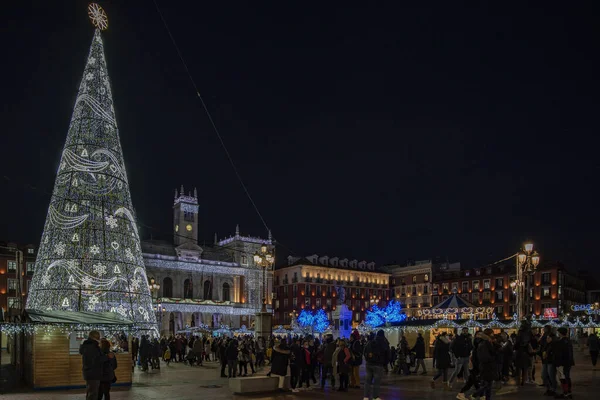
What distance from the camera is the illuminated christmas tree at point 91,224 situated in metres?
24.7

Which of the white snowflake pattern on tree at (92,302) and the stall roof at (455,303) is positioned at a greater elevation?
the white snowflake pattern on tree at (92,302)

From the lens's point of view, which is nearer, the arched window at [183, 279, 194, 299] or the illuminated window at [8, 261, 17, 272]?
the illuminated window at [8, 261, 17, 272]

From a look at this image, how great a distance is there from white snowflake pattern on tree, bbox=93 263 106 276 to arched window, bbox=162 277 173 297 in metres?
59.0

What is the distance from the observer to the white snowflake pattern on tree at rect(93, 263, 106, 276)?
2516 cm

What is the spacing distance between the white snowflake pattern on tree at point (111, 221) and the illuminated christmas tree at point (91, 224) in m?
0.04

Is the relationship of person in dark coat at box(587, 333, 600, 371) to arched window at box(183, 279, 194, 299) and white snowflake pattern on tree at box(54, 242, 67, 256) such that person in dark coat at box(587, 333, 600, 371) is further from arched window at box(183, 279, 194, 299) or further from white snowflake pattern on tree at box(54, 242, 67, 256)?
arched window at box(183, 279, 194, 299)

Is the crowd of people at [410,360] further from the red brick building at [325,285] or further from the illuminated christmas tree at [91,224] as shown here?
the red brick building at [325,285]

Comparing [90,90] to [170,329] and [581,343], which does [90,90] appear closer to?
[581,343]

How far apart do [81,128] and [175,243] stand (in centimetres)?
A: 6568

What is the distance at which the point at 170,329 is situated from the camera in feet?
268

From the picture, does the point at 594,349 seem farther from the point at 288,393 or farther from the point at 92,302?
the point at 92,302

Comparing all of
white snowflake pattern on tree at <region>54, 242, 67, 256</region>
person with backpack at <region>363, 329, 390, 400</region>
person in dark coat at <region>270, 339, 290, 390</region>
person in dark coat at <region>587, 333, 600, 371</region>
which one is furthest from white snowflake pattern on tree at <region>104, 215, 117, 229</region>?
person in dark coat at <region>587, 333, 600, 371</region>

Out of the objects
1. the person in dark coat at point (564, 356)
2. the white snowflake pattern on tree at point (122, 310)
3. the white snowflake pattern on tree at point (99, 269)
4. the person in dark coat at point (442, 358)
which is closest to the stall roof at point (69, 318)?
the white snowflake pattern on tree at point (99, 269)

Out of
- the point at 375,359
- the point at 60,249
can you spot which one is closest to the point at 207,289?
the point at 60,249
